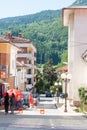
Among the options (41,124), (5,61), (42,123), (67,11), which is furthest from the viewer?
(5,61)

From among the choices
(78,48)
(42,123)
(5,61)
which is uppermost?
(78,48)

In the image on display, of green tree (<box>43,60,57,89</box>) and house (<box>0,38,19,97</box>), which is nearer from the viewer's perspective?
house (<box>0,38,19,97</box>)

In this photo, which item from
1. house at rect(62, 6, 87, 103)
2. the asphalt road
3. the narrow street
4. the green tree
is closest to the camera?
the asphalt road

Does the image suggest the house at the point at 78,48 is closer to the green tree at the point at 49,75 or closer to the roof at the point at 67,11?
the roof at the point at 67,11

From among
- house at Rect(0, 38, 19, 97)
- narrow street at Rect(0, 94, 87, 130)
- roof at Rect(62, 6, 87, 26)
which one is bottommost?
narrow street at Rect(0, 94, 87, 130)

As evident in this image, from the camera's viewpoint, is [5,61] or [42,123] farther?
[5,61]

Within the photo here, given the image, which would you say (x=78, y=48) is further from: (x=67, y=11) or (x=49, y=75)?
(x=49, y=75)

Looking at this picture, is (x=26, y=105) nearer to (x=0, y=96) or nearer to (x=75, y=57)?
(x=0, y=96)

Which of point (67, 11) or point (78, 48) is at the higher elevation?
point (67, 11)

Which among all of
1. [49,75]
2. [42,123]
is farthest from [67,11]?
[49,75]

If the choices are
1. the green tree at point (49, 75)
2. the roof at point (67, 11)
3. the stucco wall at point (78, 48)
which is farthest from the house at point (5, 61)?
the green tree at point (49, 75)

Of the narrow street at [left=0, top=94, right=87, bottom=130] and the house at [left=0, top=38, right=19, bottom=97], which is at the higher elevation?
the house at [left=0, top=38, right=19, bottom=97]

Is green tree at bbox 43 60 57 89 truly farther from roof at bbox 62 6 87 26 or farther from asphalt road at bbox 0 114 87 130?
asphalt road at bbox 0 114 87 130

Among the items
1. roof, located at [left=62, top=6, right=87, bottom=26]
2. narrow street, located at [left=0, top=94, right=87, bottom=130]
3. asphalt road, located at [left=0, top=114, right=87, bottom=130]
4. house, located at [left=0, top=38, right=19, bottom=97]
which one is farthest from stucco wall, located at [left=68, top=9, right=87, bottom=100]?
asphalt road, located at [left=0, top=114, right=87, bottom=130]
